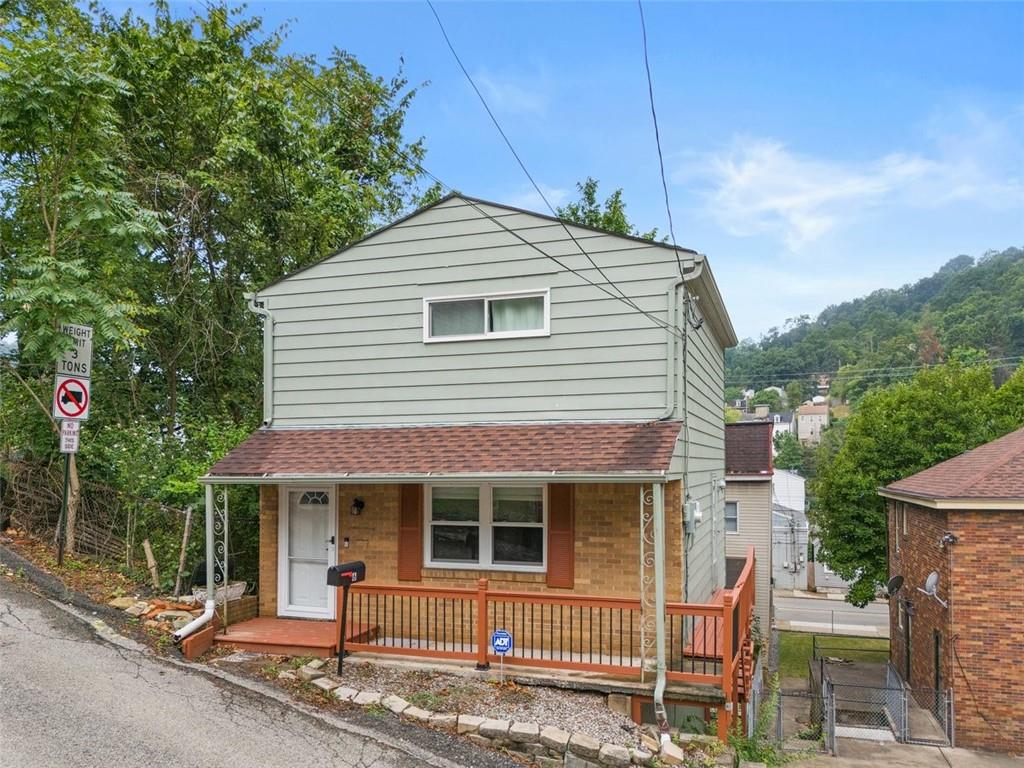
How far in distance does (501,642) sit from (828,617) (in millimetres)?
27369

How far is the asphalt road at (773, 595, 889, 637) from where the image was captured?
26594 mm

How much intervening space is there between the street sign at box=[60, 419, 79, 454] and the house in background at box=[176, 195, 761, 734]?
178cm

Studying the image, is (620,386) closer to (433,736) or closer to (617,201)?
(433,736)

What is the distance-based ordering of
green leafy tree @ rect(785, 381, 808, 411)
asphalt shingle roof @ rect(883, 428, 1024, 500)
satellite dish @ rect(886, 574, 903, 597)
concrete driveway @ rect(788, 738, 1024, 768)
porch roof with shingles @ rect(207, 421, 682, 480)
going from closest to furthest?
porch roof with shingles @ rect(207, 421, 682, 480), concrete driveway @ rect(788, 738, 1024, 768), asphalt shingle roof @ rect(883, 428, 1024, 500), satellite dish @ rect(886, 574, 903, 597), green leafy tree @ rect(785, 381, 808, 411)

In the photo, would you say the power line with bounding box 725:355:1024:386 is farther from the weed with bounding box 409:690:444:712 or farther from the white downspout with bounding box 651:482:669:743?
the weed with bounding box 409:690:444:712

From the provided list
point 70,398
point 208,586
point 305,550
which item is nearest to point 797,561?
point 305,550

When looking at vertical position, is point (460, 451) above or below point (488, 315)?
below

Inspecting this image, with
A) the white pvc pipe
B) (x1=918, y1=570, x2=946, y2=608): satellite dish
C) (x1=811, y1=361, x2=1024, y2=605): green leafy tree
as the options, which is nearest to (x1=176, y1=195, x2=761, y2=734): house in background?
the white pvc pipe

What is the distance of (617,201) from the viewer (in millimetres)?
22078

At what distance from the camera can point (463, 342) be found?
9047 millimetres

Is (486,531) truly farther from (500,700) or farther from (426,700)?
(426,700)

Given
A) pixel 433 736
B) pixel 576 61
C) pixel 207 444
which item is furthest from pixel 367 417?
pixel 576 61

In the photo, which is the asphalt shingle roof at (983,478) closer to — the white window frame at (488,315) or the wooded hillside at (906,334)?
the white window frame at (488,315)

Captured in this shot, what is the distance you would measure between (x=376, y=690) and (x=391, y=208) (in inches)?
562
